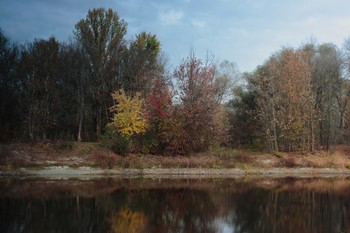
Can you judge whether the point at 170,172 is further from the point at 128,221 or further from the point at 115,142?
the point at 128,221

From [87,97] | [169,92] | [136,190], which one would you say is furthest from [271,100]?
[136,190]

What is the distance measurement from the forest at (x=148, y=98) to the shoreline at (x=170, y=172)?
10.7 ft

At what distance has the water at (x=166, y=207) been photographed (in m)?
13.0

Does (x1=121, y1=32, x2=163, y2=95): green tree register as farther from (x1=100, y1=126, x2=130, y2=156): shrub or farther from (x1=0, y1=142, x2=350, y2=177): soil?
(x1=0, y1=142, x2=350, y2=177): soil

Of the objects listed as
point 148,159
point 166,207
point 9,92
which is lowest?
point 166,207

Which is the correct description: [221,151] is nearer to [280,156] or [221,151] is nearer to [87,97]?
[280,156]

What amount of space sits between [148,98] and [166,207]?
21140mm

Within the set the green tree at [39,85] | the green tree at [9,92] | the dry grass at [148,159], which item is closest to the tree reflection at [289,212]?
the dry grass at [148,159]

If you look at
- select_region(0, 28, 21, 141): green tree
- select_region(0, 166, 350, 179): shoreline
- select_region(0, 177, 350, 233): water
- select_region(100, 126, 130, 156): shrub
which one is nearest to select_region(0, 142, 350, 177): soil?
select_region(0, 166, 350, 179): shoreline

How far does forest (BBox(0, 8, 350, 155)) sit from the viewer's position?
118 feet

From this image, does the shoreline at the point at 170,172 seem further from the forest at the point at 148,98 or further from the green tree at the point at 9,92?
the green tree at the point at 9,92

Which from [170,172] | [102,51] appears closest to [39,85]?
[102,51]

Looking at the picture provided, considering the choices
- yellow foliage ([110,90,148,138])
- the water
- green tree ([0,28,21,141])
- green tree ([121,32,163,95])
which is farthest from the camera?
green tree ([121,32,163,95])

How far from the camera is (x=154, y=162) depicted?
3341 cm
